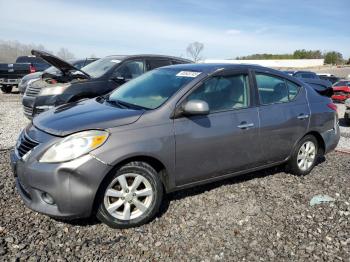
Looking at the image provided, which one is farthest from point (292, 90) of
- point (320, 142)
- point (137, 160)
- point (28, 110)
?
point (28, 110)

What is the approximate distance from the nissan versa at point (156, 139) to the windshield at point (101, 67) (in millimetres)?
3113

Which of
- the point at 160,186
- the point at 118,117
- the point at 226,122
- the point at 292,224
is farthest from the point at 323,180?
the point at 118,117

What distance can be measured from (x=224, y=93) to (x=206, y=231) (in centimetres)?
163

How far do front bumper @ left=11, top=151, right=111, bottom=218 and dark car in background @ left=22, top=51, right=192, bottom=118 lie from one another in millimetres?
3828

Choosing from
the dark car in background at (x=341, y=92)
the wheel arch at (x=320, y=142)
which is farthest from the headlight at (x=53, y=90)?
the dark car in background at (x=341, y=92)

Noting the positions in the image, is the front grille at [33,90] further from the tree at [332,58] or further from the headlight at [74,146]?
the tree at [332,58]

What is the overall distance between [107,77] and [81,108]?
11.7 ft

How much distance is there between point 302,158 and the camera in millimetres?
5105

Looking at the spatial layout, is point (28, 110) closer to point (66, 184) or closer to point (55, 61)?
point (55, 61)

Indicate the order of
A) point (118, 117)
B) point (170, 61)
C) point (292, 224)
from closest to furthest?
point (118, 117)
point (292, 224)
point (170, 61)

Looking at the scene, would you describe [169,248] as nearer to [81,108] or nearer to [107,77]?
[81,108]

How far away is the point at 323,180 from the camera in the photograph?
201 inches

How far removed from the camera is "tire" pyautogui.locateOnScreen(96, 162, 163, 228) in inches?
130

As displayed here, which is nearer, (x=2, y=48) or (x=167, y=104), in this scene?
(x=167, y=104)
